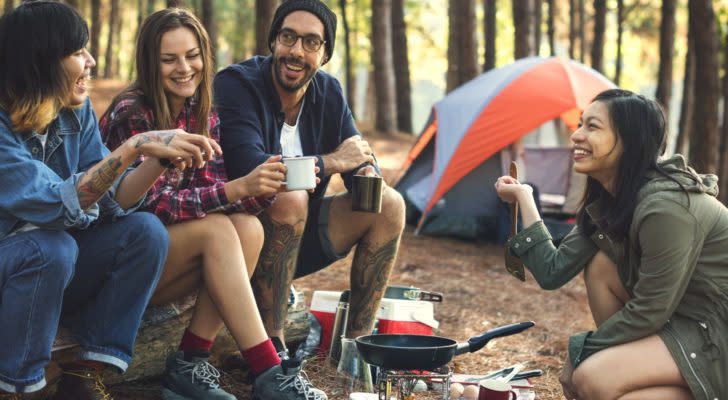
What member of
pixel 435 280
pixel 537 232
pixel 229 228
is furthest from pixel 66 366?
pixel 435 280

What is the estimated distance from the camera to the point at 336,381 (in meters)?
3.39

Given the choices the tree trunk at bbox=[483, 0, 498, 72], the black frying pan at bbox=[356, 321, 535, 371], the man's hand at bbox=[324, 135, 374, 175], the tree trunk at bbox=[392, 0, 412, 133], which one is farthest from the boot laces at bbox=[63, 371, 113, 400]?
the tree trunk at bbox=[392, 0, 412, 133]

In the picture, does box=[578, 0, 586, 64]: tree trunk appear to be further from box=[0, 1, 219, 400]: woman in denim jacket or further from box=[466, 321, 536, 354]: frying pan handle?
box=[0, 1, 219, 400]: woman in denim jacket

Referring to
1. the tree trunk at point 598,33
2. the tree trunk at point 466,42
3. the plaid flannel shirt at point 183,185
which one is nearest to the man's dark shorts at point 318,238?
the plaid flannel shirt at point 183,185

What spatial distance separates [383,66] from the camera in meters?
12.7

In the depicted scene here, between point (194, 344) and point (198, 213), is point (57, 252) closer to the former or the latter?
point (198, 213)

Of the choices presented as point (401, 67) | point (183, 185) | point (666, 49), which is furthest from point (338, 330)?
point (401, 67)

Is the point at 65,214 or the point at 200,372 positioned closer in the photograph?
the point at 65,214

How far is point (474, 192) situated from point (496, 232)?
1.47 feet

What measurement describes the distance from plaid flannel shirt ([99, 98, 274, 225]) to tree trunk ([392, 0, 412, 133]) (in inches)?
408

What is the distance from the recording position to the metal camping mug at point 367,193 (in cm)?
342

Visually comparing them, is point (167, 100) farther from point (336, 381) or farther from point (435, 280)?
point (435, 280)

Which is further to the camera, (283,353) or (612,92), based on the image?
(283,353)

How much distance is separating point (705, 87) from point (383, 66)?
5270 millimetres
